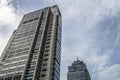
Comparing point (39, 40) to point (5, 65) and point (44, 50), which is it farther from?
point (5, 65)

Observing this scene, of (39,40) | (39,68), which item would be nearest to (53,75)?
(39,68)

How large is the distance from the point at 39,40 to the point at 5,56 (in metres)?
23.6

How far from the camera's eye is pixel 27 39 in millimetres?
131375

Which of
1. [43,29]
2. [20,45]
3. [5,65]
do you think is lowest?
[5,65]

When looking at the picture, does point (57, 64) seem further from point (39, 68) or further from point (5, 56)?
point (5, 56)

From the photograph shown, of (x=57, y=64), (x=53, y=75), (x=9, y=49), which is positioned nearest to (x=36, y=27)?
(x=9, y=49)

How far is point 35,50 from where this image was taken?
395 ft

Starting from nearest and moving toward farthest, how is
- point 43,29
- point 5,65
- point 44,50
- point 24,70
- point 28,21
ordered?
point 24,70
point 5,65
point 44,50
point 43,29
point 28,21

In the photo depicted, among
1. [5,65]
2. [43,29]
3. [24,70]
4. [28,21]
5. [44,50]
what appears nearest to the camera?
[24,70]

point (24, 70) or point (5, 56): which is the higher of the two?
point (5, 56)

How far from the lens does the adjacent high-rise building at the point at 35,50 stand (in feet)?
351

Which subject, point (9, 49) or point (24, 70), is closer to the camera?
point (24, 70)

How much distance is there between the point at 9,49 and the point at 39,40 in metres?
20.9

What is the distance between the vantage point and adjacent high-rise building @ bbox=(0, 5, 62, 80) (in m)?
107
